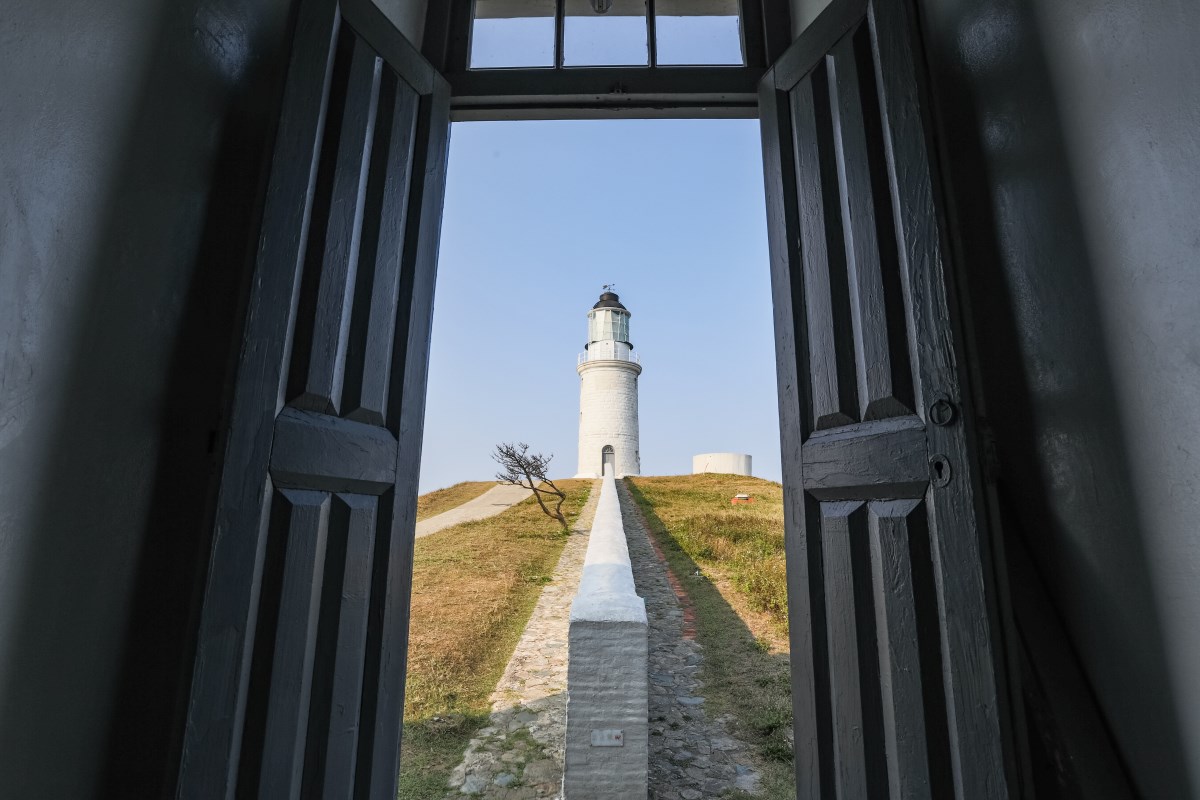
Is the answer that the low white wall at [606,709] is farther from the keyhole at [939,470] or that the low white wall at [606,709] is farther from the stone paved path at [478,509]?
the stone paved path at [478,509]

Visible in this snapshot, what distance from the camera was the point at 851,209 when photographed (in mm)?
1688

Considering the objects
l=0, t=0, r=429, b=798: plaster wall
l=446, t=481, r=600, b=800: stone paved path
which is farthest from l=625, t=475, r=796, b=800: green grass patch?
l=0, t=0, r=429, b=798: plaster wall

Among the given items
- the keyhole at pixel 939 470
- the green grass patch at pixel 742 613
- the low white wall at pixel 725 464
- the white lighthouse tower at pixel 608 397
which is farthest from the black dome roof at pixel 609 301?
the keyhole at pixel 939 470

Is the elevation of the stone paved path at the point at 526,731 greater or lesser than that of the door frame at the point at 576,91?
lesser

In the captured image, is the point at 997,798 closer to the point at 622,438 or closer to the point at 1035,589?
the point at 1035,589

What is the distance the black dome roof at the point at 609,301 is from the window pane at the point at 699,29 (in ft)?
75.8

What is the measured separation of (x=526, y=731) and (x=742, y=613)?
3.23 meters

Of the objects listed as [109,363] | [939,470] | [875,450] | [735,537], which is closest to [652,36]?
[875,450]

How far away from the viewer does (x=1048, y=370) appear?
135cm

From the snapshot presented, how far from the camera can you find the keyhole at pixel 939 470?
4.33ft

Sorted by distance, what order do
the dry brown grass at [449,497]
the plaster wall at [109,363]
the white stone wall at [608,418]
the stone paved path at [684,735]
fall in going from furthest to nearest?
the white stone wall at [608,418] < the dry brown grass at [449,497] < the stone paved path at [684,735] < the plaster wall at [109,363]

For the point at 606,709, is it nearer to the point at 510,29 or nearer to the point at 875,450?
the point at 875,450

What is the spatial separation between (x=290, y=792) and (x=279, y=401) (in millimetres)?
902

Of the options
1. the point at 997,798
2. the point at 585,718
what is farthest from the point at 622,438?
the point at 997,798
